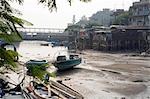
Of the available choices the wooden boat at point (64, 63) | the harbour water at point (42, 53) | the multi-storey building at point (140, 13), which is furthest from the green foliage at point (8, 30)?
the multi-storey building at point (140, 13)

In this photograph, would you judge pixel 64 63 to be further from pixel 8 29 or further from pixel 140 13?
pixel 140 13

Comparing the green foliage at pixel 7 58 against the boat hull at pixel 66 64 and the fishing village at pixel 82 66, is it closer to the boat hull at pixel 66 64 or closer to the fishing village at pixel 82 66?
the fishing village at pixel 82 66

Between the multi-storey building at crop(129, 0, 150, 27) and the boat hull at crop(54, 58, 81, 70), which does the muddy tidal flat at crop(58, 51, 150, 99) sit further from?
the multi-storey building at crop(129, 0, 150, 27)

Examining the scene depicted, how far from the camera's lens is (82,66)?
148 feet

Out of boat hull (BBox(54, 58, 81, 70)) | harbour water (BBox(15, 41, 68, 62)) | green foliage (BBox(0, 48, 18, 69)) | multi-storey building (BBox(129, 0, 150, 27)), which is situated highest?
multi-storey building (BBox(129, 0, 150, 27))

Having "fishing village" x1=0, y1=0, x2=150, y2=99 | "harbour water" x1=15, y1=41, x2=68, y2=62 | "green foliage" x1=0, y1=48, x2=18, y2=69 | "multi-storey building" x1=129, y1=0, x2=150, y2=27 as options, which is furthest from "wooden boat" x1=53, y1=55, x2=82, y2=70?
"multi-storey building" x1=129, y1=0, x2=150, y2=27

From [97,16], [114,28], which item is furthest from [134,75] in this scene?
[97,16]

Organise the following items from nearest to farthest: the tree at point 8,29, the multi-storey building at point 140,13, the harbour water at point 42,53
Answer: the tree at point 8,29 → the harbour water at point 42,53 → the multi-storey building at point 140,13

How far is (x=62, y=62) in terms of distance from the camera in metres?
39.1

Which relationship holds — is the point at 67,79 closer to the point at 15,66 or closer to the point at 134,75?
the point at 134,75

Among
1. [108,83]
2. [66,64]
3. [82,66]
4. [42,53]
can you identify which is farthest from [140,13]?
[108,83]

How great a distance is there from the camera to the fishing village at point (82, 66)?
9.12 ft

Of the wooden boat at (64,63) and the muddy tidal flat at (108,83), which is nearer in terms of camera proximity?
the muddy tidal flat at (108,83)

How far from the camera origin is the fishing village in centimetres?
278
